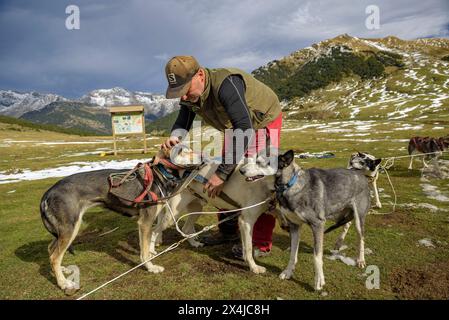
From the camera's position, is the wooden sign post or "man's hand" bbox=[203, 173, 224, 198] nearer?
"man's hand" bbox=[203, 173, 224, 198]

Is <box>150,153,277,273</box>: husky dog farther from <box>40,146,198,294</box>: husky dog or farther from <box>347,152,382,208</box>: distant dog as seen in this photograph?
<box>347,152,382,208</box>: distant dog

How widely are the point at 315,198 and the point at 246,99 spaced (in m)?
2.25

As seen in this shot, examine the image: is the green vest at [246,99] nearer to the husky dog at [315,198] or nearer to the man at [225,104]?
the man at [225,104]

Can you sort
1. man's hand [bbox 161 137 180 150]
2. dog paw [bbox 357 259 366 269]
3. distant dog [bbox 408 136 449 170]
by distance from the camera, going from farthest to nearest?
distant dog [bbox 408 136 449 170]
man's hand [bbox 161 137 180 150]
dog paw [bbox 357 259 366 269]

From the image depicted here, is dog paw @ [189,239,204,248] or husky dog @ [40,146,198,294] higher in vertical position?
husky dog @ [40,146,198,294]

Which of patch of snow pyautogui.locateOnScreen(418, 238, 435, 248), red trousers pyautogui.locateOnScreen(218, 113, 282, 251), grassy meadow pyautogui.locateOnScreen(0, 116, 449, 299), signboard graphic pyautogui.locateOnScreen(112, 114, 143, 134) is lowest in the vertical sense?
grassy meadow pyautogui.locateOnScreen(0, 116, 449, 299)

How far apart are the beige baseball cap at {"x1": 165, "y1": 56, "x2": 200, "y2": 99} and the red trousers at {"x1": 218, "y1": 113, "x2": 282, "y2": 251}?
163cm

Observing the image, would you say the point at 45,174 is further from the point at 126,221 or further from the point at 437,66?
the point at 437,66

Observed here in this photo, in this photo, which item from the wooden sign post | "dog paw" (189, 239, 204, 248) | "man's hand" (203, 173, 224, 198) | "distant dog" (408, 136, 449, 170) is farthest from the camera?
the wooden sign post

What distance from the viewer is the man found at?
5.18m

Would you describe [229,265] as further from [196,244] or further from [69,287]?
[69,287]

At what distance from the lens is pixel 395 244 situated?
7.34 m

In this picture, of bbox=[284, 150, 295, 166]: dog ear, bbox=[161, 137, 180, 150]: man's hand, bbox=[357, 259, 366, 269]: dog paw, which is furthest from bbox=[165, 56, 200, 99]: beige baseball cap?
bbox=[357, 259, 366, 269]: dog paw
